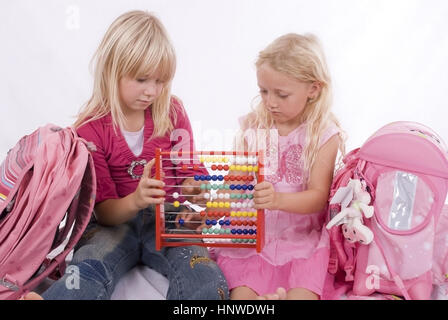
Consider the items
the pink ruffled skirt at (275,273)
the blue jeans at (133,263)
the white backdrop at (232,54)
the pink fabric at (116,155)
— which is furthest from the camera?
the white backdrop at (232,54)

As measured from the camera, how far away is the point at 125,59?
62.6 inches

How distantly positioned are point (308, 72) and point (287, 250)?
0.49 meters

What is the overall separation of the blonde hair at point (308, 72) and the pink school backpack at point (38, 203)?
545 millimetres

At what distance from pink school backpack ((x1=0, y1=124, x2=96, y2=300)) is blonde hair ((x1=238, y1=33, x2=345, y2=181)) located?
0.54m

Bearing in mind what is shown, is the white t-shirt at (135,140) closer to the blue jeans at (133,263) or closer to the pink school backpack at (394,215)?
the blue jeans at (133,263)

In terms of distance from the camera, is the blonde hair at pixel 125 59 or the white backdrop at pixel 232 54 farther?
the white backdrop at pixel 232 54

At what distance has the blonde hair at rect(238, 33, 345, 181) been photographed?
161 centimetres

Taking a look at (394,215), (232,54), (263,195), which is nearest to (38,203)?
(263,195)

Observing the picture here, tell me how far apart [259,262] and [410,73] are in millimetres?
1292

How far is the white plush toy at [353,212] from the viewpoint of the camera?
1501 mm

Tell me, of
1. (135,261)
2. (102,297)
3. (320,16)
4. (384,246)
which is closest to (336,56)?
(320,16)

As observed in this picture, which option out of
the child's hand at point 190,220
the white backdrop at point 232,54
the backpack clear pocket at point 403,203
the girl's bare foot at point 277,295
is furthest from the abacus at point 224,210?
the white backdrop at point 232,54

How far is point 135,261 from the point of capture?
1.64m

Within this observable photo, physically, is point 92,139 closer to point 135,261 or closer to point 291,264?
point 135,261
